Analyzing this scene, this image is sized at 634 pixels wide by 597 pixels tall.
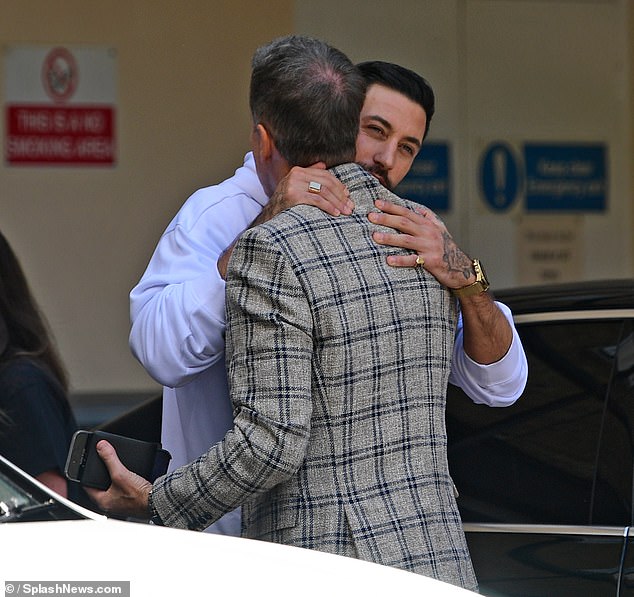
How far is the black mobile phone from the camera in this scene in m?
2.48

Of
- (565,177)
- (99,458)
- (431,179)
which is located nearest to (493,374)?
(99,458)

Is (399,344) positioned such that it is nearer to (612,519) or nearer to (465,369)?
(465,369)

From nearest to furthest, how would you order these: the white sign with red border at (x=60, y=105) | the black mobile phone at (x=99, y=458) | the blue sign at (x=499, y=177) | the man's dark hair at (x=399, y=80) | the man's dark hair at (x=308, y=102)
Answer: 1. the man's dark hair at (x=308, y=102)
2. the black mobile phone at (x=99, y=458)
3. the man's dark hair at (x=399, y=80)
4. the white sign with red border at (x=60, y=105)
5. the blue sign at (x=499, y=177)

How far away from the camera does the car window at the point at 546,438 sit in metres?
3.19

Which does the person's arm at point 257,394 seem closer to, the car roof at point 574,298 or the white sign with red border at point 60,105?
the car roof at point 574,298

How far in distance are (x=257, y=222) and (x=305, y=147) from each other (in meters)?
0.17

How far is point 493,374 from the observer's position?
8.38ft

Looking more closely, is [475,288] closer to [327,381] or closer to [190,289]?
[327,381]

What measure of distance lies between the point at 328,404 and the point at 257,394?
128 mm

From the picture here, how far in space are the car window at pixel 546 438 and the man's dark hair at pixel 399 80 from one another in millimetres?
755

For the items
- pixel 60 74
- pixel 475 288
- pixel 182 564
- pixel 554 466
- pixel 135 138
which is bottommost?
pixel 554 466

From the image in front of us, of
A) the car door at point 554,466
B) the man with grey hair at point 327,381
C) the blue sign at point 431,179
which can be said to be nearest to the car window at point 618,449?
the car door at point 554,466

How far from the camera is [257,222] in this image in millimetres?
2455

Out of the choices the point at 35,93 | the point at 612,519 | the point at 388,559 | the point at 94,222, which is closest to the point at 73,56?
the point at 35,93
